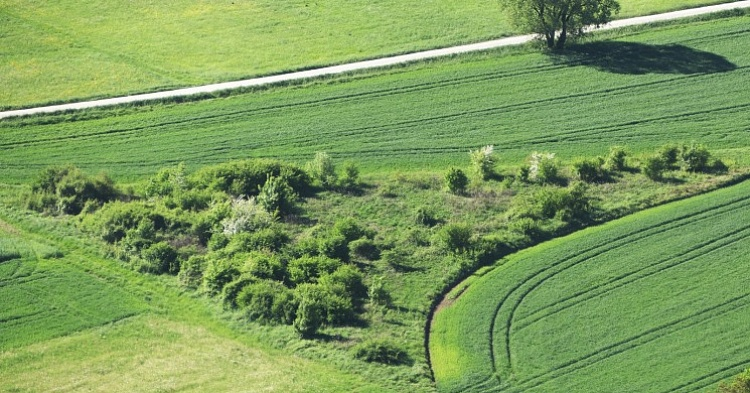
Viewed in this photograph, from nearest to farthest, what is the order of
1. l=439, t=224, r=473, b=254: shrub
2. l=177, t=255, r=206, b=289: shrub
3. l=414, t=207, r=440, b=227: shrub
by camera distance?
l=177, t=255, r=206, b=289: shrub, l=439, t=224, r=473, b=254: shrub, l=414, t=207, r=440, b=227: shrub

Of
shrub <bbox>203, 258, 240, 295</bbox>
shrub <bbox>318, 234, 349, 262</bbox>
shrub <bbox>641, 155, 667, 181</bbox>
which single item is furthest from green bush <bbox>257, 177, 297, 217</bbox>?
shrub <bbox>641, 155, 667, 181</bbox>

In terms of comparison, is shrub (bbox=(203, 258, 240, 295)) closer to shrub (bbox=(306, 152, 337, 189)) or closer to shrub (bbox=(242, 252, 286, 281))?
shrub (bbox=(242, 252, 286, 281))

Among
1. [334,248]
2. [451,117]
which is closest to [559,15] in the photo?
[451,117]

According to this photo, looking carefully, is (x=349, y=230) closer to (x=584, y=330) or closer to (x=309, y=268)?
(x=309, y=268)

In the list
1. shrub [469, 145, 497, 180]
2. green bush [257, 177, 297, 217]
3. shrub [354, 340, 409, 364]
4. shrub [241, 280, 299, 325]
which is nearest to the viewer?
shrub [354, 340, 409, 364]

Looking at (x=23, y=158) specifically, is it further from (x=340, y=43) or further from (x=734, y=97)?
(x=734, y=97)

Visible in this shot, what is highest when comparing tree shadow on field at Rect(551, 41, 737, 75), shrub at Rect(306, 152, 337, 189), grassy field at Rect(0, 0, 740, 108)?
grassy field at Rect(0, 0, 740, 108)

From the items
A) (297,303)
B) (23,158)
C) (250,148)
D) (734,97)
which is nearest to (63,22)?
(23,158)

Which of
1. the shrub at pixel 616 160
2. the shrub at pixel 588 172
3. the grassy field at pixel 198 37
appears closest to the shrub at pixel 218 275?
the shrub at pixel 588 172
